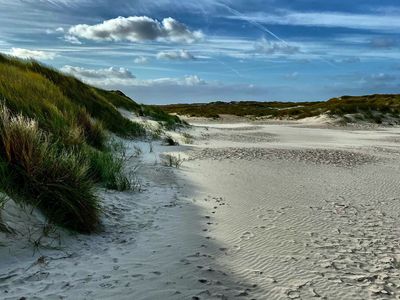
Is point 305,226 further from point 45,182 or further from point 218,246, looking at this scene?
point 45,182

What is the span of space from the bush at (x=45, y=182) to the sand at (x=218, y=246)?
265 mm

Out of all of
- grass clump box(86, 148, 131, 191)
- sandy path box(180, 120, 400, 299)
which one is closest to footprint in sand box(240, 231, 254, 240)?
sandy path box(180, 120, 400, 299)

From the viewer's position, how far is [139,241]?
5.66 meters

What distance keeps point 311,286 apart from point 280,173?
286 inches

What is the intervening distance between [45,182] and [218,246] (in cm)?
245

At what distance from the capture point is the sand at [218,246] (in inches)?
170

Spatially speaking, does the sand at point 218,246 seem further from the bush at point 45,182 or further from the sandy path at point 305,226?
the bush at point 45,182

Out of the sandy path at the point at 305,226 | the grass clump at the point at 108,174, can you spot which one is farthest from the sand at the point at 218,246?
the grass clump at the point at 108,174

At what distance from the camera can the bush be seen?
5.58m

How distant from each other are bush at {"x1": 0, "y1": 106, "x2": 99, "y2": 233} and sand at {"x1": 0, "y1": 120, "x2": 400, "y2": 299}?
265 mm

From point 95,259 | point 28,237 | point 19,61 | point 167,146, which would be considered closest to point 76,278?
point 95,259

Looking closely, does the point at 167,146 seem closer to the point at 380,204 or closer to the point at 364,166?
the point at 364,166

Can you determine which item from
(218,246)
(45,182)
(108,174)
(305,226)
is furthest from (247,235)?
(108,174)

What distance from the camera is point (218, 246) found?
224 inches
